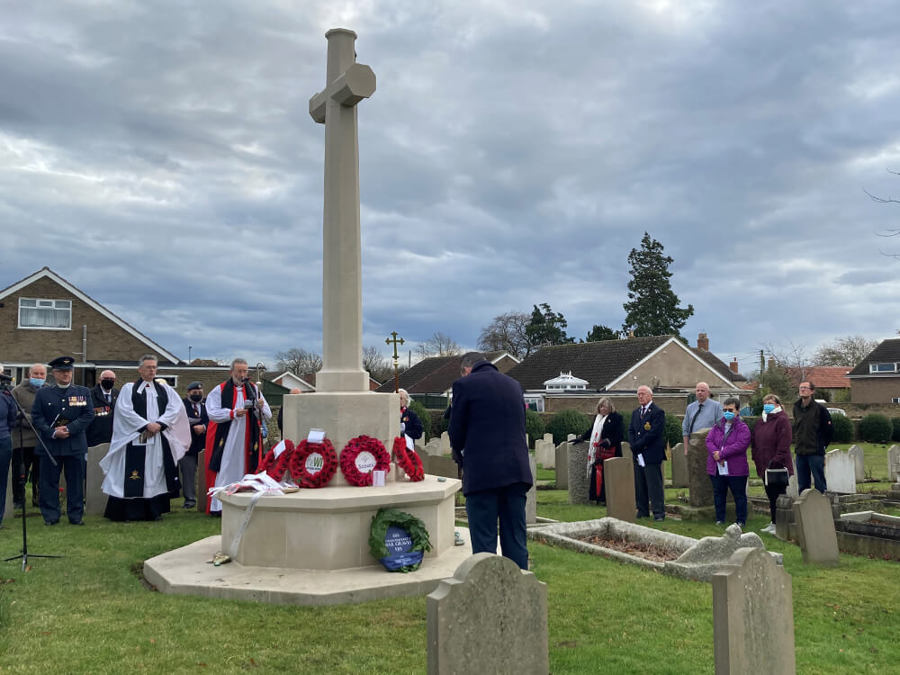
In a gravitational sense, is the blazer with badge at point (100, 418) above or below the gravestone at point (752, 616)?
above

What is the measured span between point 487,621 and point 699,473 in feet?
29.5

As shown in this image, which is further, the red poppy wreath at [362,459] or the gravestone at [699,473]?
the gravestone at [699,473]

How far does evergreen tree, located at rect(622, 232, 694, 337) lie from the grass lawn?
53.4 m

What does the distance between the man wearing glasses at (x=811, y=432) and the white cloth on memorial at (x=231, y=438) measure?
8.09 metres

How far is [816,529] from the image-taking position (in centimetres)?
789

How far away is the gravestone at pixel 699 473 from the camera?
11539 mm

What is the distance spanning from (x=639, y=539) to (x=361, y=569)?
390cm

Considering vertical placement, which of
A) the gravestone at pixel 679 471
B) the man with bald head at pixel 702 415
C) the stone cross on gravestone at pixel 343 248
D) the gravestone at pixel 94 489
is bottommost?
the gravestone at pixel 679 471

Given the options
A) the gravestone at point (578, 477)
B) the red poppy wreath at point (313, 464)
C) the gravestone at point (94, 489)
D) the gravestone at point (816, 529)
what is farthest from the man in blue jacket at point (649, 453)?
the gravestone at point (94, 489)

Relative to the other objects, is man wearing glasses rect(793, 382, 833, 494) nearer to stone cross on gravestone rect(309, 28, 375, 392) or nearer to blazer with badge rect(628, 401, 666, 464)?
blazer with badge rect(628, 401, 666, 464)

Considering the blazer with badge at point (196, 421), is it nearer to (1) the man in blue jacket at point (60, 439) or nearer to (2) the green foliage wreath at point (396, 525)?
(1) the man in blue jacket at point (60, 439)

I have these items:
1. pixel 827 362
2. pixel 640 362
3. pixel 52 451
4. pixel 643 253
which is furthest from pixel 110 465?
pixel 827 362

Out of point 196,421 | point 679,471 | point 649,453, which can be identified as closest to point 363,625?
point 649,453

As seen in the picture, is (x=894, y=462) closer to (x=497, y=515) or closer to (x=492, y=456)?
(x=497, y=515)
